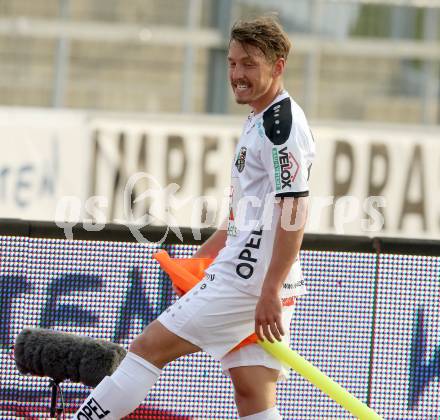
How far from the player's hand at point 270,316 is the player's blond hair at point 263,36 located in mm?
895

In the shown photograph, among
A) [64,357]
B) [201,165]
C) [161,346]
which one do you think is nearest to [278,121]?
[161,346]

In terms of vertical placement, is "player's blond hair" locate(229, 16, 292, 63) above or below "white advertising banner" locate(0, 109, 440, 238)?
above

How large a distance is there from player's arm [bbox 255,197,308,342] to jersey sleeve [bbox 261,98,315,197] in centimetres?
5

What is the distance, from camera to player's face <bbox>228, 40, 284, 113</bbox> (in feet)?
15.5

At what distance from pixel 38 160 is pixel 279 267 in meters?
7.33

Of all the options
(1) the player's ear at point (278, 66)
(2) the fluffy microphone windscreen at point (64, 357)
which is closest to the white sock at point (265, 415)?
(2) the fluffy microphone windscreen at point (64, 357)

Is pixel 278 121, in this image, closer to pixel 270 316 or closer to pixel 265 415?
pixel 270 316

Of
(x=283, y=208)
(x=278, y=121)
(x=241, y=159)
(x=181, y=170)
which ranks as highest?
(x=278, y=121)

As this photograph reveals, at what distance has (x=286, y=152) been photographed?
460 cm

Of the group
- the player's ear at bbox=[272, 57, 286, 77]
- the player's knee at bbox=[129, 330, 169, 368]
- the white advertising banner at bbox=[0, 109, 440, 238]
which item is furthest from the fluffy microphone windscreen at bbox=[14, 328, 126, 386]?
the white advertising banner at bbox=[0, 109, 440, 238]

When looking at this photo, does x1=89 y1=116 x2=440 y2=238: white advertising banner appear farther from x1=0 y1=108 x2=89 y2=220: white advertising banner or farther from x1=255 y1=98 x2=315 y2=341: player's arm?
x1=255 y1=98 x2=315 y2=341: player's arm

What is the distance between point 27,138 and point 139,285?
5.78 metres

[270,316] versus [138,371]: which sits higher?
[270,316]

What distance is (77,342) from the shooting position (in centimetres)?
545
